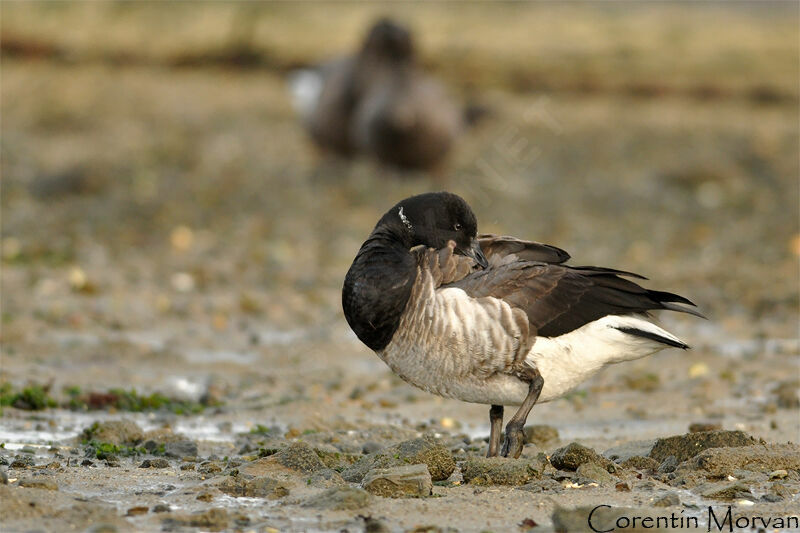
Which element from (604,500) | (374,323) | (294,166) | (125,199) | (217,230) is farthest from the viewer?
(294,166)

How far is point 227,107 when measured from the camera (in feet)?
66.2

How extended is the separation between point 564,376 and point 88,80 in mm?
→ 14939

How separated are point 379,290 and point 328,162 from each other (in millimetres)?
11306

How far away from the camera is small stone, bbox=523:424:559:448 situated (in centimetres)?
728

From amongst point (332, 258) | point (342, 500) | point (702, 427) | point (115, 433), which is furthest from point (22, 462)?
point (332, 258)

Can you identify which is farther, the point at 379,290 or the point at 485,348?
the point at 379,290

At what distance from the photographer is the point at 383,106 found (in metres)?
16.2

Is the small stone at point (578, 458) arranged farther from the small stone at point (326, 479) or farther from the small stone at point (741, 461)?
the small stone at point (326, 479)

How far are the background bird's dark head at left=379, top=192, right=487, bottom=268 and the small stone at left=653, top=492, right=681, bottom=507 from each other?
1888mm

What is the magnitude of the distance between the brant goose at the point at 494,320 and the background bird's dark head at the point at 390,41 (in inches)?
418

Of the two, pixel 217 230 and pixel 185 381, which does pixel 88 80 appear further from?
pixel 185 381

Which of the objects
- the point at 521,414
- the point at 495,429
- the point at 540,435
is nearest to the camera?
the point at 521,414

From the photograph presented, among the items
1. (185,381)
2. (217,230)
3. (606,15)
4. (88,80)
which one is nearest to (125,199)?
(217,230)

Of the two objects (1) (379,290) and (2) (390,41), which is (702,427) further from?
(2) (390,41)
